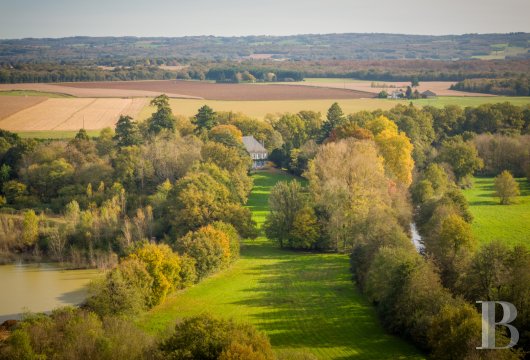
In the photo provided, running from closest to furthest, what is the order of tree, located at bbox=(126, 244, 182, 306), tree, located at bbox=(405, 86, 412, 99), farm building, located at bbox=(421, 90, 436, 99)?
tree, located at bbox=(126, 244, 182, 306), farm building, located at bbox=(421, 90, 436, 99), tree, located at bbox=(405, 86, 412, 99)

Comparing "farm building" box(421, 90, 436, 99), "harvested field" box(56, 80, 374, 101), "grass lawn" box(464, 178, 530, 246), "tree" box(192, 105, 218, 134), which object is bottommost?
"grass lawn" box(464, 178, 530, 246)

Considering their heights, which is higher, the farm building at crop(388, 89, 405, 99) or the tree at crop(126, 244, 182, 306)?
the farm building at crop(388, 89, 405, 99)

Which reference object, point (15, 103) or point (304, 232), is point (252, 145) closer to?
point (304, 232)

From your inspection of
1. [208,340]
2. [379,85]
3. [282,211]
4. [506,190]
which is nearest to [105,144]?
[282,211]

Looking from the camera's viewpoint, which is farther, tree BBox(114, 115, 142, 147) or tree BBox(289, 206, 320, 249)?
tree BBox(114, 115, 142, 147)

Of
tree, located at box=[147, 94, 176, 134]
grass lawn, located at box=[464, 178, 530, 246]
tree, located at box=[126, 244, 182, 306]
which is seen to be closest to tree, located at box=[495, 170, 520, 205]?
grass lawn, located at box=[464, 178, 530, 246]

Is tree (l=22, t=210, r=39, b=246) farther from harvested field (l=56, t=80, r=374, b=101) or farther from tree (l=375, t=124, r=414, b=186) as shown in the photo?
harvested field (l=56, t=80, r=374, b=101)

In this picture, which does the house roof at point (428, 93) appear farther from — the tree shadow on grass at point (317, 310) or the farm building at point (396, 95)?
the tree shadow on grass at point (317, 310)

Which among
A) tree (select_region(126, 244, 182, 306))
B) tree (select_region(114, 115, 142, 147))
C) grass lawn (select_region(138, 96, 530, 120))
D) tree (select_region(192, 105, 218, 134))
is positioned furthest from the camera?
grass lawn (select_region(138, 96, 530, 120))

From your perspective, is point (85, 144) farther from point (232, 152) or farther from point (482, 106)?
point (482, 106)
